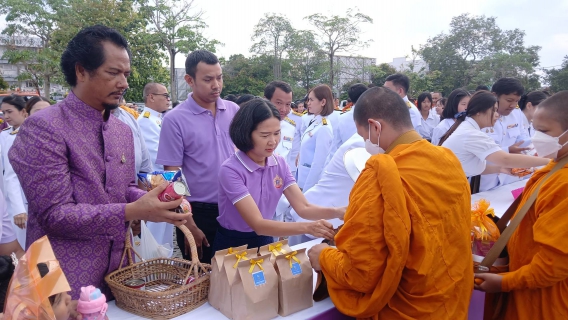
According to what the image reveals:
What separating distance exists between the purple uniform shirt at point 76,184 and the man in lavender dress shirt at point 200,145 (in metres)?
0.91

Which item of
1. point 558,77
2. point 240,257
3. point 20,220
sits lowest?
point 20,220

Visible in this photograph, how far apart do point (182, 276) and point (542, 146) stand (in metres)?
1.89

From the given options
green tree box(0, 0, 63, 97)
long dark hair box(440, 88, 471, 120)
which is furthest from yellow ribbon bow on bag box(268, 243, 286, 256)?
green tree box(0, 0, 63, 97)

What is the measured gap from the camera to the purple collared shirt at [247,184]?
2.12 meters

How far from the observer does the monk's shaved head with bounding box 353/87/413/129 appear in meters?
1.69

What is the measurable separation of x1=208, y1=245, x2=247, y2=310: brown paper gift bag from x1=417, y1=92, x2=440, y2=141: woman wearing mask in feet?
24.2

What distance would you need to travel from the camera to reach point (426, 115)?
8914mm

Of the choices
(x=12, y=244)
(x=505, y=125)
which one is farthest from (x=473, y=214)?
(x=505, y=125)

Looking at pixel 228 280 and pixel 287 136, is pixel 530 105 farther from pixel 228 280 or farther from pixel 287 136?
pixel 228 280

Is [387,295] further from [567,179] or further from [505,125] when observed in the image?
[505,125]

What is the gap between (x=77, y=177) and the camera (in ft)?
5.03

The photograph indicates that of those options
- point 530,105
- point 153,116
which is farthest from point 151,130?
point 530,105

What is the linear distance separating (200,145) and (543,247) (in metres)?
2.04

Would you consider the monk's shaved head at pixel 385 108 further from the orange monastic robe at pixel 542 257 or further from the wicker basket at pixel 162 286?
the wicker basket at pixel 162 286
